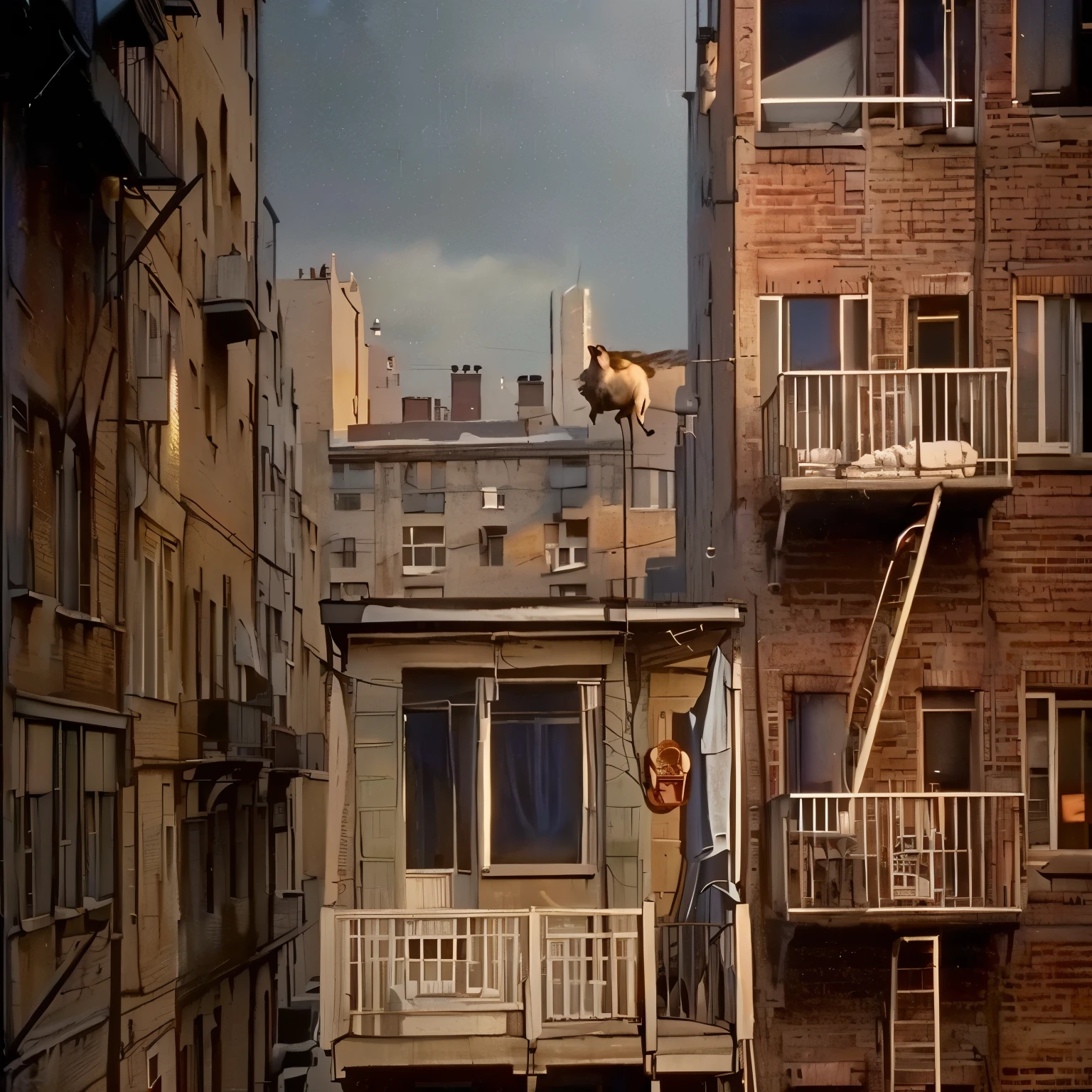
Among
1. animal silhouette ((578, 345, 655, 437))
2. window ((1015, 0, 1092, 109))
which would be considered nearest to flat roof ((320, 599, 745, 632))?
animal silhouette ((578, 345, 655, 437))

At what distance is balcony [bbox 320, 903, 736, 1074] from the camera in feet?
41.1

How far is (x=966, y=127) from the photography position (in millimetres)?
14320

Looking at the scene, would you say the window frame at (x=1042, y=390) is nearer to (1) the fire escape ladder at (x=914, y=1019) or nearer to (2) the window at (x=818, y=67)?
(2) the window at (x=818, y=67)

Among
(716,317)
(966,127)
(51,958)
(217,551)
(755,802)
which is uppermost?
(966,127)

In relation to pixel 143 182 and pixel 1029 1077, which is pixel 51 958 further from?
pixel 1029 1077

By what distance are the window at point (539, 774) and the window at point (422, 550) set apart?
14.2 metres

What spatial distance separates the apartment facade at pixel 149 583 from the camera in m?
11.4

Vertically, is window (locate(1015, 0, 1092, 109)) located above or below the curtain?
above

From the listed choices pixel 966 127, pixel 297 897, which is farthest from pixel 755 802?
pixel 297 897

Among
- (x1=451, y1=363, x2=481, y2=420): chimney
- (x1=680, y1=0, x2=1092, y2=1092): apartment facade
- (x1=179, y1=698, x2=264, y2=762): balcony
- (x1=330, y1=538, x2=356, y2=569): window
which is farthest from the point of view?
(x1=330, y1=538, x2=356, y2=569): window

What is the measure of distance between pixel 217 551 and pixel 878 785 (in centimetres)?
819

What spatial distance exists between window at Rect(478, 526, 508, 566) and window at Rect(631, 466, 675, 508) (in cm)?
221

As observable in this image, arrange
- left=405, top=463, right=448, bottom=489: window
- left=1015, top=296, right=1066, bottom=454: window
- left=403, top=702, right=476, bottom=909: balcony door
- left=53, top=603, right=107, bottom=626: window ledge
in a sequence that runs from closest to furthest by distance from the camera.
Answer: left=53, top=603, right=107, bottom=626: window ledge
left=403, top=702, right=476, bottom=909: balcony door
left=1015, top=296, right=1066, bottom=454: window
left=405, top=463, right=448, bottom=489: window

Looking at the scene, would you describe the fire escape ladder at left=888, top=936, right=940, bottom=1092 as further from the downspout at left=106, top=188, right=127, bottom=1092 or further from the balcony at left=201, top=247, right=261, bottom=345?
the balcony at left=201, top=247, right=261, bottom=345
